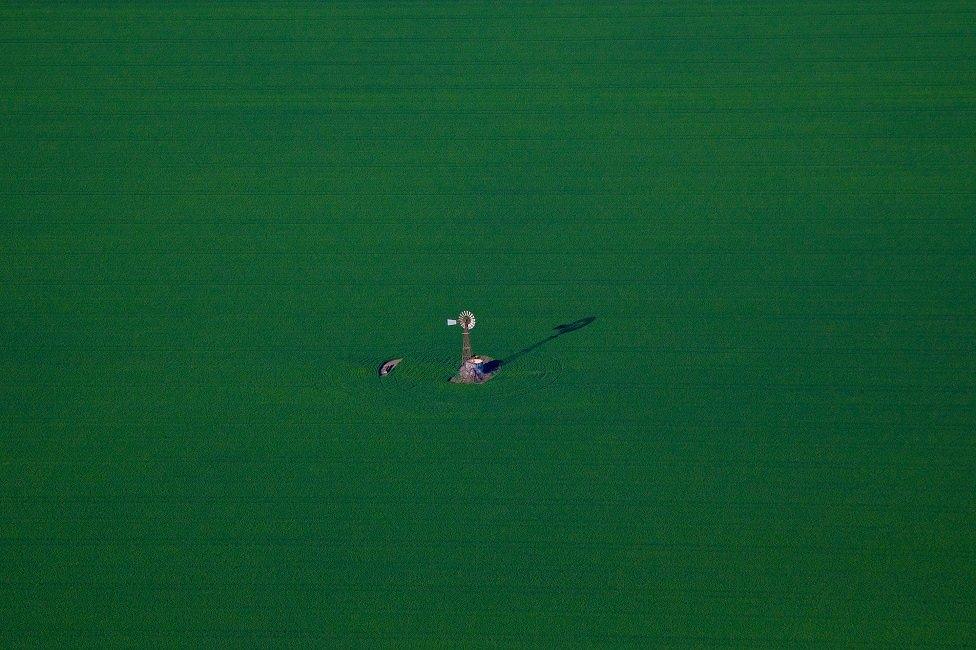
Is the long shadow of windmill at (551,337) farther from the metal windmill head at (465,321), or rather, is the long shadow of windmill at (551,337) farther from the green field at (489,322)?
the metal windmill head at (465,321)

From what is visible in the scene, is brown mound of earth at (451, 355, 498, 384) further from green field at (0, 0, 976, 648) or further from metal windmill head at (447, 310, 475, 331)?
metal windmill head at (447, 310, 475, 331)

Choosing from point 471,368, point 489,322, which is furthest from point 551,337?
point 471,368

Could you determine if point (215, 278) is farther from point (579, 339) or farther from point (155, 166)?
point (579, 339)

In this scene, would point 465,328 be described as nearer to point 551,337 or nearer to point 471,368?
point 471,368

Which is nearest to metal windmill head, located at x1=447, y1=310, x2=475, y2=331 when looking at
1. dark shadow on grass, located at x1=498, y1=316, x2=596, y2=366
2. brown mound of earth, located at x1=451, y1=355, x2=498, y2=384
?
brown mound of earth, located at x1=451, y1=355, x2=498, y2=384

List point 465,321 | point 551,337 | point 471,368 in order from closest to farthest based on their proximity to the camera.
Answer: point 465,321 → point 471,368 → point 551,337

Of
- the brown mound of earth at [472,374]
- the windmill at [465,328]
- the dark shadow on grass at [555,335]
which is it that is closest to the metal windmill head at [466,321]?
the windmill at [465,328]

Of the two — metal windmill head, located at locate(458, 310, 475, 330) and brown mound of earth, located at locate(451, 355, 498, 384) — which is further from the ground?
metal windmill head, located at locate(458, 310, 475, 330)

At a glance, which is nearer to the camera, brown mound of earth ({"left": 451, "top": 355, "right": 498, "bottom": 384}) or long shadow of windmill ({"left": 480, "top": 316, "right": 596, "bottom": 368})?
brown mound of earth ({"left": 451, "top": 355, "right": 498, "bottom": 384})

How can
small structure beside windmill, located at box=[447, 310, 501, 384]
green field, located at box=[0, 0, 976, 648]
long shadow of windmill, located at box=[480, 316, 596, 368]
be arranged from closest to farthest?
1. green field, located at box=[0, 0, 976, 648]
2. small structure beside windmill, located at box=[447, 310, 501, 384]
3. long shadow of windmill, located at box=[480, 316, 596, 368]
